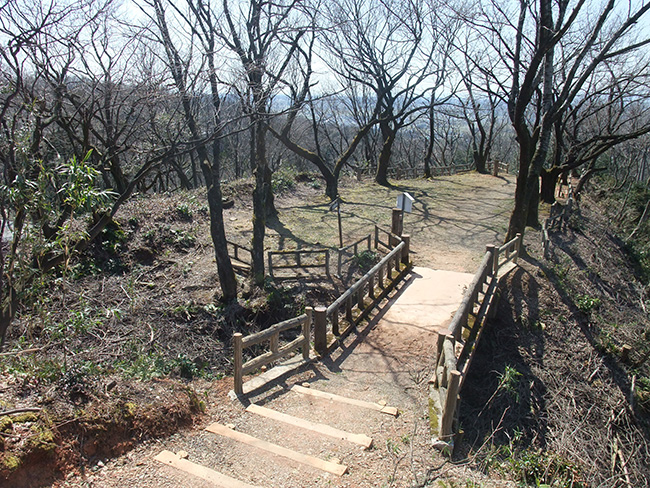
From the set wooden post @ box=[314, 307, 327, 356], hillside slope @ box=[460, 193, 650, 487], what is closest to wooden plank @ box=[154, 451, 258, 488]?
hillside slope @ box=[460, 193, 650, 487]

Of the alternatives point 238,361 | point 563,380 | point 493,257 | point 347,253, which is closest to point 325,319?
point 238,361

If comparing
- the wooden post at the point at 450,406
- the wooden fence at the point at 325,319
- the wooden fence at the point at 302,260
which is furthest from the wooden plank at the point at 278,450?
the wooden fence at the point at 302,260

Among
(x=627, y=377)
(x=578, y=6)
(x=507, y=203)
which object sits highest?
(x=578, y=6)

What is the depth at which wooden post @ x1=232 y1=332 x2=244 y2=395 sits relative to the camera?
6.41 m

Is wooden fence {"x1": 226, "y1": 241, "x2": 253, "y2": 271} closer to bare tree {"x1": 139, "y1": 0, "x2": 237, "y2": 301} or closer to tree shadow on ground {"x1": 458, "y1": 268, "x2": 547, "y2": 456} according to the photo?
bare tree {"x1": 139, "y1": 0, "x2": 237, "y2": 301}

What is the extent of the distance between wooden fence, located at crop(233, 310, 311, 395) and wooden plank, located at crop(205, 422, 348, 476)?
0.96 meters

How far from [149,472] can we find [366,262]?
890 centimetres

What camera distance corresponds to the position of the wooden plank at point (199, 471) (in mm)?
4379

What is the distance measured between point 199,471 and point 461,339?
4994 mm

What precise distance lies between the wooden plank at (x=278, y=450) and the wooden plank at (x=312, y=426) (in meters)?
0.55

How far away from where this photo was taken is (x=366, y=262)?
12.8 m

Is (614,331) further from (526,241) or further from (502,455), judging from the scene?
(502,455)

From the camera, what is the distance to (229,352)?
31.9 ft

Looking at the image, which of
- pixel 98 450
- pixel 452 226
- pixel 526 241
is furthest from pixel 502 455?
pixel 452 226
